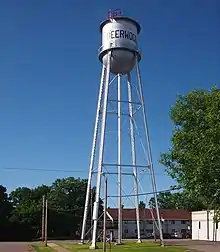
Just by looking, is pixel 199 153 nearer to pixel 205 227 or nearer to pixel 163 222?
pixel 205 227

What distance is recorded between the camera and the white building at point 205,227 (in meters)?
66.4

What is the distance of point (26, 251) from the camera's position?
42469 mm

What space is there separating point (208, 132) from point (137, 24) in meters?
28.6

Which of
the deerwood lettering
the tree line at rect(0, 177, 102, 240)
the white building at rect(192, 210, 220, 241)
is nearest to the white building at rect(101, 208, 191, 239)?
the tree line at rect(0, 177, 102, 240)

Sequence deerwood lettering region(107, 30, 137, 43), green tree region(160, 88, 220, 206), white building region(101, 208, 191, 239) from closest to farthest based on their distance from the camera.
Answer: green tree region(160, 88, 220, 206)
deerwood lettering region(107, 30, 137, 43)
white building region(101, 208, 191, 239)

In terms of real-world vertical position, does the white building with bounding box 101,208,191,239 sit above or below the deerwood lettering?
below

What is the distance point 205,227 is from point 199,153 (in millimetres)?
47767

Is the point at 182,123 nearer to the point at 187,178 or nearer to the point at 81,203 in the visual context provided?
the point at 187,178

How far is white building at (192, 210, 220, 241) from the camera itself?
6638 cm

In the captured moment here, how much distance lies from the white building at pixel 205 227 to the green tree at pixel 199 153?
119 feet

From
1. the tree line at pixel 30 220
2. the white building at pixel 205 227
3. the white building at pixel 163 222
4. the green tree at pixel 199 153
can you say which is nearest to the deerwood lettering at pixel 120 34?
the green tree at pixel 199 153

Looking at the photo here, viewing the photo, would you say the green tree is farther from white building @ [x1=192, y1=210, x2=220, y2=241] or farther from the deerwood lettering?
white building @ [x1=192, y1=210, x2=220, y2=241]

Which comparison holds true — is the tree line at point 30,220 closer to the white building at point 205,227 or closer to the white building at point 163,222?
the white building at point 163,222

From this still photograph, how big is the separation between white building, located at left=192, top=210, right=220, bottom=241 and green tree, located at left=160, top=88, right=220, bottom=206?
36351 mm
